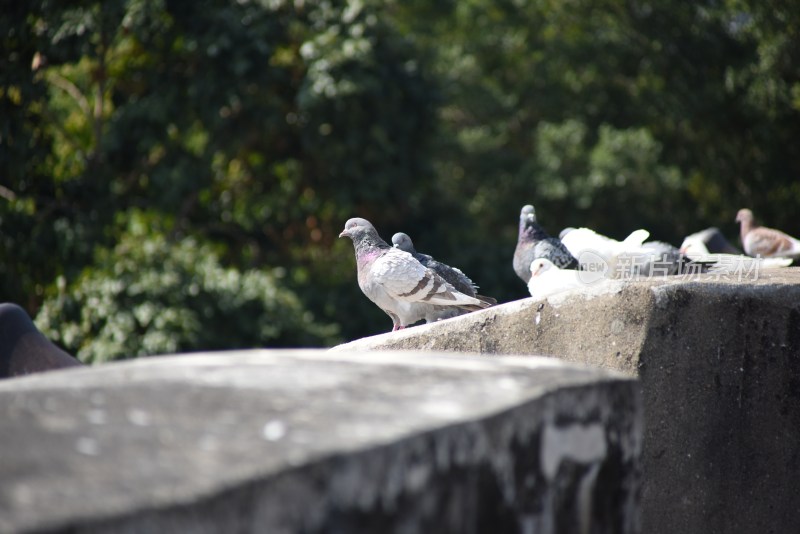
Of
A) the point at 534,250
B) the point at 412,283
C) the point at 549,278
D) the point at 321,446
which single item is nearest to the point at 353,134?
the point at 534,250

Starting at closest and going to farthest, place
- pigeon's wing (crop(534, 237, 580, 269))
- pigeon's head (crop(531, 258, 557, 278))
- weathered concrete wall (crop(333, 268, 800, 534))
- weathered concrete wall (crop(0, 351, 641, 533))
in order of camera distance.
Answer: weathered concrete wall (crop(0, 351, 641, 533)) < weathered concrete wall (crop(333, 268, 800, 534)) < pigeon's head (crop(531, 258, 557, 278)) < pigeon's wing (crop(534, 237, 580, 269))

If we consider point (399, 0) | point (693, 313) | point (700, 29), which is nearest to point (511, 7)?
point (399, 0)

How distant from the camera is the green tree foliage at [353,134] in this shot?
367 inches

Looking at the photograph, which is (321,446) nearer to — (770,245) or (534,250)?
(534,250)

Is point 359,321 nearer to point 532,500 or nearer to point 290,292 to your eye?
point 290,292

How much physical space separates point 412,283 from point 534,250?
3.21 feet

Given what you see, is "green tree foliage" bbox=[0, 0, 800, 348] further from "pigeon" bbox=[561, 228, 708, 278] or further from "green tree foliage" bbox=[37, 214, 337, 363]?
"pigeon" bbox=[561, 228, 708, 278]

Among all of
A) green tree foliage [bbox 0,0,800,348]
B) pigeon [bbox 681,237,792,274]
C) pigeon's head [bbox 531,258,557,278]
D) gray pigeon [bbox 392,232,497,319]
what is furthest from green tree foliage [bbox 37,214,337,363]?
pigeon [bbox 681,237,792,274]

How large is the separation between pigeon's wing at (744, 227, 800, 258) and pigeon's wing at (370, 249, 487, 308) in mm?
3656

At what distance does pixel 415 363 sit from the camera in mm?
2039

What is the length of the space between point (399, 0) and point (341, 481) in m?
12.4

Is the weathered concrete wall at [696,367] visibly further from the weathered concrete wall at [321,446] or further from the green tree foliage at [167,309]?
the green tree foliage at [167,309]

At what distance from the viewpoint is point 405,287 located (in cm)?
450

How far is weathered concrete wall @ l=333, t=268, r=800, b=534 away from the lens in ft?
10.3
